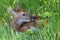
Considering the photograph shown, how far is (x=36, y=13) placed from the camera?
3818 mm

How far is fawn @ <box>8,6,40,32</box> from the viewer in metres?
3.59

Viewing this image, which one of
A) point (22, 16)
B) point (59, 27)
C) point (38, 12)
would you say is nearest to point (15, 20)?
point (22, 16)

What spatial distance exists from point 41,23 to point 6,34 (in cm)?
47

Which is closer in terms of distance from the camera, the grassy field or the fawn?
the grassy field

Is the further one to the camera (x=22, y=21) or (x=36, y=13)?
(x=36, y=13)

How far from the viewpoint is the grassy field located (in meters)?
3.37

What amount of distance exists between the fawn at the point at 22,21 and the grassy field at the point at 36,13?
0.10 m

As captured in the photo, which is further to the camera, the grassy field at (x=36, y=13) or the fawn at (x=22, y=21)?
the fawn at (x=22, y=21)

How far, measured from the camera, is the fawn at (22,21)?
11.8 feet

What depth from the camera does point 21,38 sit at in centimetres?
335

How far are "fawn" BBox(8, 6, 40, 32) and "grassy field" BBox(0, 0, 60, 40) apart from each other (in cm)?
10

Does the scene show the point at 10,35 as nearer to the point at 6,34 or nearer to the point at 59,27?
the point at 6,34

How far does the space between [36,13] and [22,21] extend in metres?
0.29

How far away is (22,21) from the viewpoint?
3.63 m
